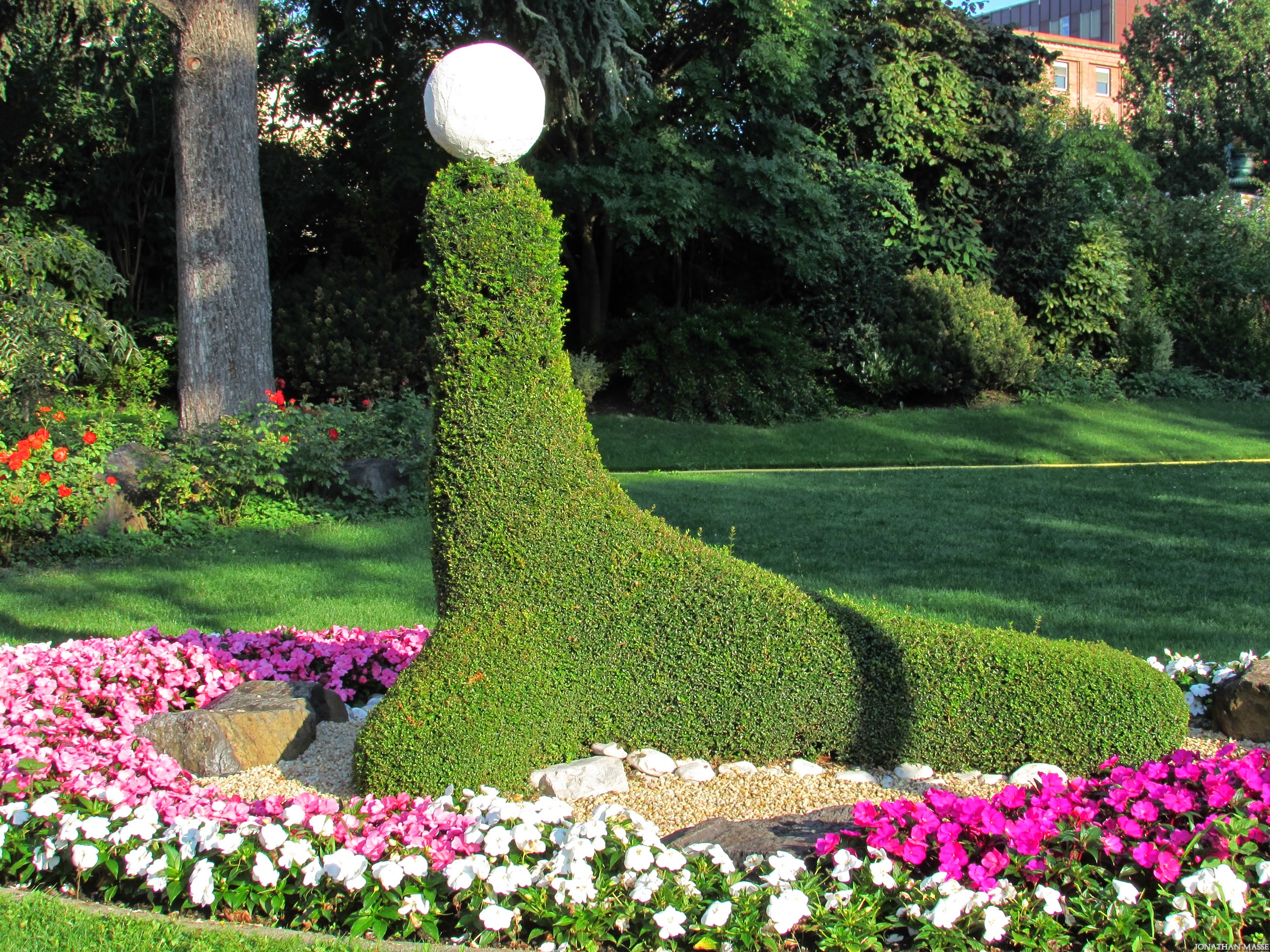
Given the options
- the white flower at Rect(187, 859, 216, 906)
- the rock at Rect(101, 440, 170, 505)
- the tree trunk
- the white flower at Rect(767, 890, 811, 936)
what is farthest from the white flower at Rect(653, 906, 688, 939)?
the tree trunk

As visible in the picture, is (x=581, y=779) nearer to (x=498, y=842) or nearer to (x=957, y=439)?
(x=498, y=842)

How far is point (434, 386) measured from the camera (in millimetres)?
3830

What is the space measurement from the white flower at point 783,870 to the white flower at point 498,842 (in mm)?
651

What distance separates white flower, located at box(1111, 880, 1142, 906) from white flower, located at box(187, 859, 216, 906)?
7.16ft

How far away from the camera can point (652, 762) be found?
3.81 m

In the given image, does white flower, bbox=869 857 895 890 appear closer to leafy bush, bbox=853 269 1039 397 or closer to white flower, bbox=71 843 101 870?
white flower, bbox=71 843 101 870

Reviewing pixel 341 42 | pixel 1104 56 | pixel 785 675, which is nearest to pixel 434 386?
pixel 785 675

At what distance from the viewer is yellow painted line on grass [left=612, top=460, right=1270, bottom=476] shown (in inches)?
493

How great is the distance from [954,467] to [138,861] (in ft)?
36.7

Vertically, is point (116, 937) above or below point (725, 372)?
below

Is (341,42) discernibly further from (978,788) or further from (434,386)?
(978,788)

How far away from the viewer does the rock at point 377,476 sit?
1012 cm

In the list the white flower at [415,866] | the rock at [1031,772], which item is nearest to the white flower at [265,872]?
the white flower at [415,866]

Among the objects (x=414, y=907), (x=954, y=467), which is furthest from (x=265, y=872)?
(x=954, y=467)
